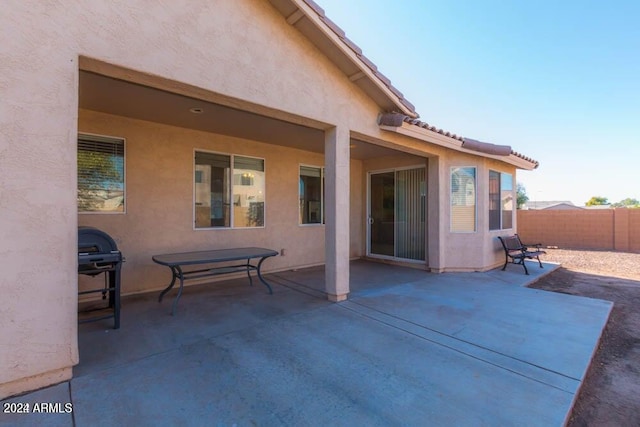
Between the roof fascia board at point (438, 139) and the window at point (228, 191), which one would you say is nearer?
the roof fascia board at point (438, 139)

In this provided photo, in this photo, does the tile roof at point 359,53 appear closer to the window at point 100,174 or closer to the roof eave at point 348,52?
the roof eave at point 348,52

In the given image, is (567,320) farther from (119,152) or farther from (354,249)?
(119,152)

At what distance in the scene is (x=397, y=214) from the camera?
877cm

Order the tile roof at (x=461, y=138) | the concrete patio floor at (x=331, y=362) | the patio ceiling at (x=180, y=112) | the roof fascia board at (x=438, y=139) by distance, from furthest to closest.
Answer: the roof fascia board at (x=438, y=139)
the tile roof at (x=461, y=138)
the patio ceiling at (x=180, y=112)
the concrete patio floor at (x=331, y=362)

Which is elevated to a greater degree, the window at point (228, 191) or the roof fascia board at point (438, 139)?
the roof fascia board at point (438, 139)

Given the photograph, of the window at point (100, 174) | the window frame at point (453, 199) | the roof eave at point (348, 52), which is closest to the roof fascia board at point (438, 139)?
the roof eave at point (348, 52)

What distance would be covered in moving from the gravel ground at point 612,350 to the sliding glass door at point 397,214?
2918mm

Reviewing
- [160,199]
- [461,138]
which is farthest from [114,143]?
[461,138]

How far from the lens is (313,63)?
15.1 feet

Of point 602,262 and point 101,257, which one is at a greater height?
point 101,257

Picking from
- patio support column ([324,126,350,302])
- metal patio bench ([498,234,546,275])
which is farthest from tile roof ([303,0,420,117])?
metal patio bench ([498,234,546,275])

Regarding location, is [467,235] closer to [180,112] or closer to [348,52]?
[348,52]

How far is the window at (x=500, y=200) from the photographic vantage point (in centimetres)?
819

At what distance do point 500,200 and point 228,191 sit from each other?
24.4 feet
